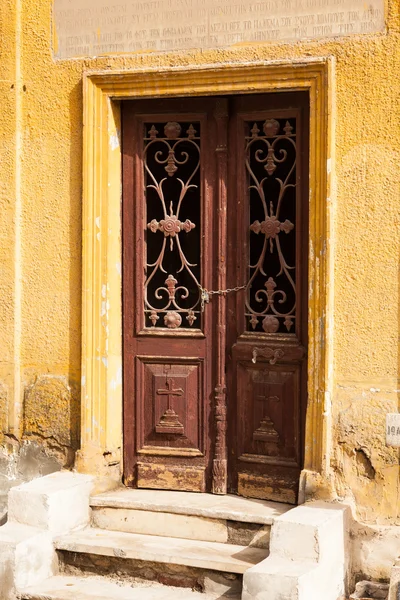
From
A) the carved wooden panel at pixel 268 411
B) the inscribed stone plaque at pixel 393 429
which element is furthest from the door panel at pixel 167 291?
the inscribed stone plaque at pixel 393 429

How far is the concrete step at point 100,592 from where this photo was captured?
5.92 m

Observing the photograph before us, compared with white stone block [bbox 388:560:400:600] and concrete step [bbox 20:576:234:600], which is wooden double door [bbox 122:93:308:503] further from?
white stone block [bbox 388:560:400:600]

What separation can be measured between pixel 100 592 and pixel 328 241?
2.60 metres

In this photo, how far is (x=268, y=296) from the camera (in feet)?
21.6

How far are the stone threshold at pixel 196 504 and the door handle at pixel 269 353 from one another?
953mm

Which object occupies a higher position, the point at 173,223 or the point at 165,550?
the point at 173,223

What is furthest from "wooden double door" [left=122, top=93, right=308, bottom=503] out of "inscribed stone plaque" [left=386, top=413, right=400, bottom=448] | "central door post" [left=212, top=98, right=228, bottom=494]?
"inscribed stone plaque" [left=386, top=413, right=400, bottom=448]

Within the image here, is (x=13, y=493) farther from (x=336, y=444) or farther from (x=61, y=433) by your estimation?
(x=336, y=444)

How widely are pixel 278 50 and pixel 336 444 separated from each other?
2554 millimetres

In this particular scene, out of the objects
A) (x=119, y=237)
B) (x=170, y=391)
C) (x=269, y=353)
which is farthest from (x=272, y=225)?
(x=170, y=391)

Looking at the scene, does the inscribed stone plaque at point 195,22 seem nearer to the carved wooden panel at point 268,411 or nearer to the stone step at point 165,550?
the carved wooden panel at point 268,411

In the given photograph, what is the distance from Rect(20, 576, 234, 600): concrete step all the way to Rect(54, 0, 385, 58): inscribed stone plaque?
3.51 meters

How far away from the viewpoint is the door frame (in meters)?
6.20

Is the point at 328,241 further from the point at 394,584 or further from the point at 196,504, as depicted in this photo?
the point at 394,584
